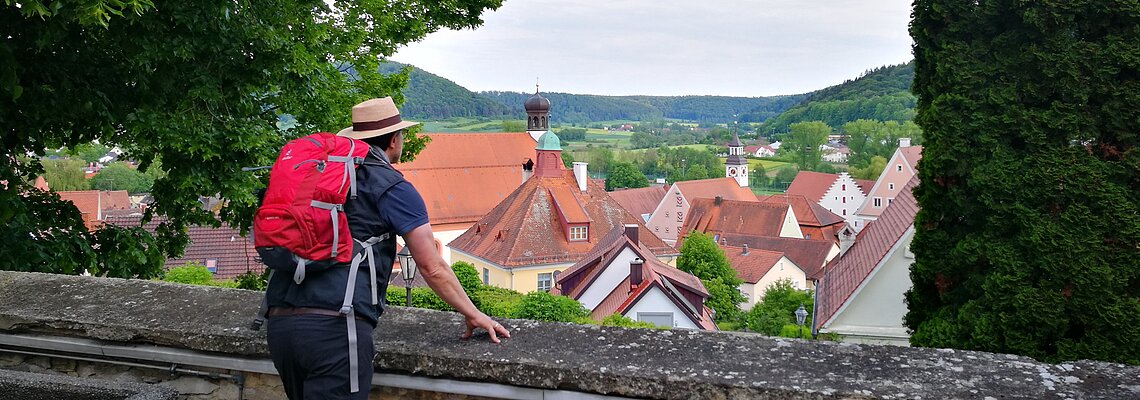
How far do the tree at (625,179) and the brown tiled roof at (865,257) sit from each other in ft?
370

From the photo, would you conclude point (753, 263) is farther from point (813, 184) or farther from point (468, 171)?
point (813, 184)

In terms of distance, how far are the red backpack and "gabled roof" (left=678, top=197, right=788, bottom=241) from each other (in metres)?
56.9

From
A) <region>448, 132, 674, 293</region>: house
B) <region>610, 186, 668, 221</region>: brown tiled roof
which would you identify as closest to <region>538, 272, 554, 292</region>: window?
Answer: <region>448, 132, 674, 293</region>: house

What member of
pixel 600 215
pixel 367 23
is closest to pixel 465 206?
pixel 600 215

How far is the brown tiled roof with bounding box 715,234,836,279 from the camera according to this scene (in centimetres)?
4997

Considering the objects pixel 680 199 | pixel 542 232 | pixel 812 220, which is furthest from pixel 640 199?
Answer: pixel 542 232

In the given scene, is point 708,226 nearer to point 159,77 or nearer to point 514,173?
point 514,173

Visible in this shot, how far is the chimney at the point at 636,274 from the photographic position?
2930 centimetres

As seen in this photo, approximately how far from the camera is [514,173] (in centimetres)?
5575

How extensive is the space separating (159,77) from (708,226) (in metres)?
55.6

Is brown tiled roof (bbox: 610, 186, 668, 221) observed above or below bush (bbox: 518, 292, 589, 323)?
above

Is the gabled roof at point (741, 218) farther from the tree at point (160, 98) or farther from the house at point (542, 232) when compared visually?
the tree at point (160, 98)

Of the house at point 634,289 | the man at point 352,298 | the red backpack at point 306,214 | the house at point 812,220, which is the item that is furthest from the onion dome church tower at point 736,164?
the red backpack at point 306,214

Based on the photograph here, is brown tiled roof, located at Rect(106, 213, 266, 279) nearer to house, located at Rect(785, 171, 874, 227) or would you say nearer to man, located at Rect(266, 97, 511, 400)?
man, located at Rect(266, 97, 511, 400)
